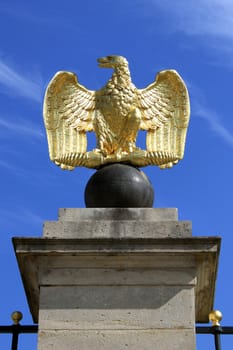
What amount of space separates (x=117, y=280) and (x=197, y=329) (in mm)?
953

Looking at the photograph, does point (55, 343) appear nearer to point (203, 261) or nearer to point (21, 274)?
point (21, 274)

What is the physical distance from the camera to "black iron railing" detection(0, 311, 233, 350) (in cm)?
820

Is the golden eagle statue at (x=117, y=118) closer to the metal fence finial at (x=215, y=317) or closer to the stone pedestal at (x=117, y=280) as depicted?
the stone pedestal at (x=117, y=280)

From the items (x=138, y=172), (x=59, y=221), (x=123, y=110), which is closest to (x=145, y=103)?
(x=123, y=110)

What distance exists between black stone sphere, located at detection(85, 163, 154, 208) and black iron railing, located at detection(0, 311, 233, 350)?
4.11ft

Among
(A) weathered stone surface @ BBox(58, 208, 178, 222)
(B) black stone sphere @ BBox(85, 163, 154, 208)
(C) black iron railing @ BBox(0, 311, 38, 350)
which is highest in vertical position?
(B) black stone sphere @ BBox(85, 163, 154, 208)

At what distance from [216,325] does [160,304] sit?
31.5 inches

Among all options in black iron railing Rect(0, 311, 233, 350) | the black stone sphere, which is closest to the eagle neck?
the black stone sphere

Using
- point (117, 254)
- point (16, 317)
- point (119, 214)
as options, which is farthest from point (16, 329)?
point (119, 214)

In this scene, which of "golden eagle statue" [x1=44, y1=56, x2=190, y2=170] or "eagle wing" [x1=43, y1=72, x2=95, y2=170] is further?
"eagle wing" [x1=43, y1=72, x2=95, y2=170]

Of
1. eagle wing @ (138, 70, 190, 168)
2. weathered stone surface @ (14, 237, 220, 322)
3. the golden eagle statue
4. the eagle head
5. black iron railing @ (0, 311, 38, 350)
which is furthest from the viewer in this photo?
the eagle head

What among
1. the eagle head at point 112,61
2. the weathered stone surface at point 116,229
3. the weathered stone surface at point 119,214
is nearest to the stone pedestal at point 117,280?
the weathered stone surface at point 116,229

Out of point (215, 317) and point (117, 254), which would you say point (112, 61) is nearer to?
point (117, 254)

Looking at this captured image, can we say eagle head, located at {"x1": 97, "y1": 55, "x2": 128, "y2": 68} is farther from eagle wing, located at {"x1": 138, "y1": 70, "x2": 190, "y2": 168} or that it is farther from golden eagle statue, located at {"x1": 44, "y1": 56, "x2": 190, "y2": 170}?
eagle wing, located at {"x1": 138, "y1": 70, "x2": 190, "y2": 168}
